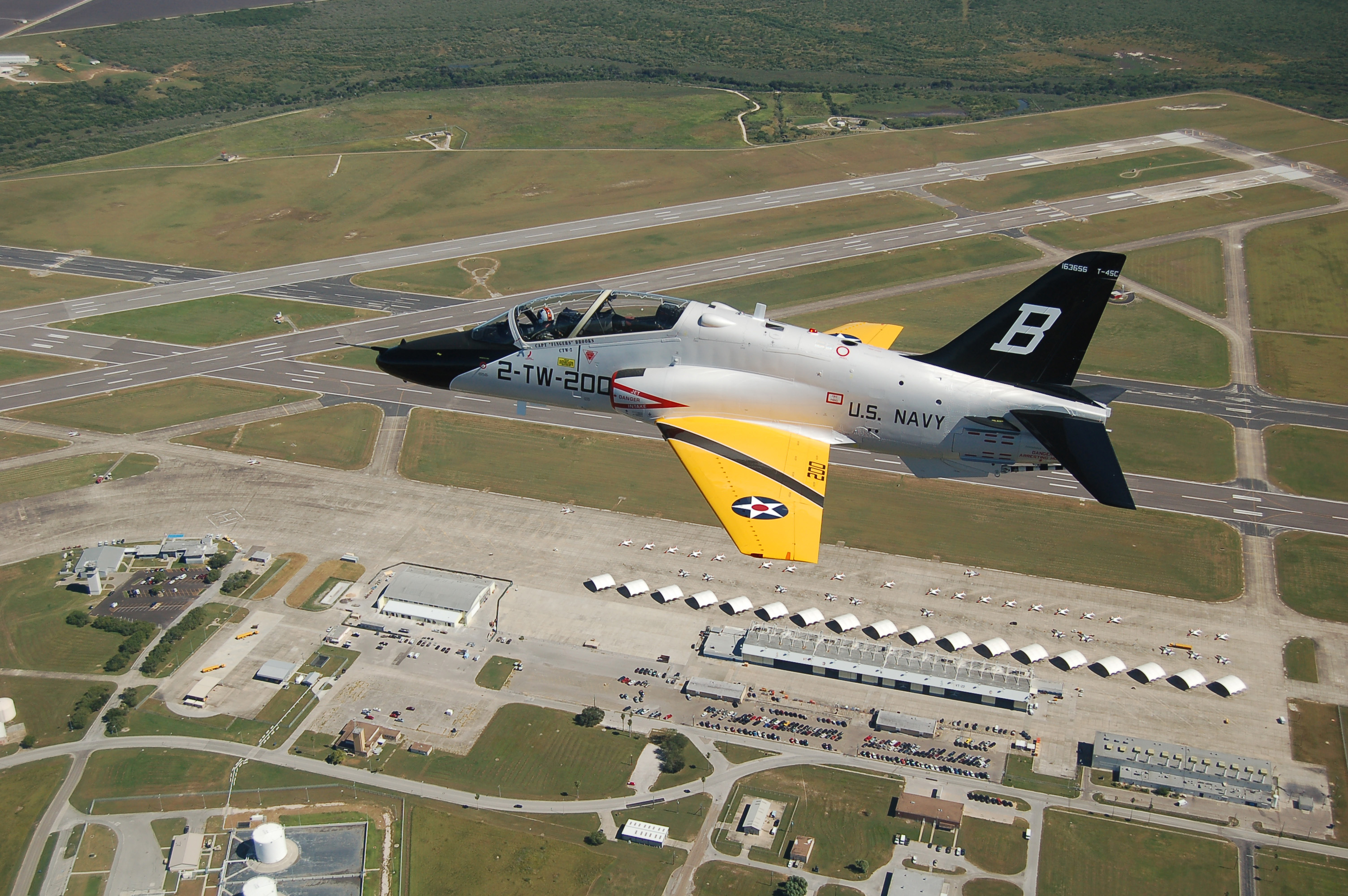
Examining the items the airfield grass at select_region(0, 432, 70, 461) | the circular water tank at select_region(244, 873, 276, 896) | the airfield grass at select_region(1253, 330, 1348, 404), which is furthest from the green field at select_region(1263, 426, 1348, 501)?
the airfield grass at select_region(0, 432, 70, 461)

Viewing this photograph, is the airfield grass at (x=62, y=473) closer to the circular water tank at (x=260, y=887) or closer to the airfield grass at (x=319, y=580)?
the airfield grass at (x=319, y=580)

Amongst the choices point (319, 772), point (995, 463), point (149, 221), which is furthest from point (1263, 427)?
point (149, 221)

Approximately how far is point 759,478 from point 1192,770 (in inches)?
1851

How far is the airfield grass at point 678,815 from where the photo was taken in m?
75.0

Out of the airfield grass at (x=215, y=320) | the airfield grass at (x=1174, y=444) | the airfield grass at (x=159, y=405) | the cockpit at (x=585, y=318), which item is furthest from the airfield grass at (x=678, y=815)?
the airfield grass at (x=215, y=320)

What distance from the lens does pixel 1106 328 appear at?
445 ft

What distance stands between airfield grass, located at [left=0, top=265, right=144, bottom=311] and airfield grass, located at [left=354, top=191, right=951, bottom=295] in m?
35.0

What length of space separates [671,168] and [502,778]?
130 m

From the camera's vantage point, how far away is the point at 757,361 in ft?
178

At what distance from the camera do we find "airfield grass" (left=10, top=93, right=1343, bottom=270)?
16212 cm

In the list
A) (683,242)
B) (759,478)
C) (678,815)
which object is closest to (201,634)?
(678,815)

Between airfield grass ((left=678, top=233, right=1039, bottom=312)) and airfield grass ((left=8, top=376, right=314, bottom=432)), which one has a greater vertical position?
airfield grass ((left=678, top=233, right=1039, bottom=312))

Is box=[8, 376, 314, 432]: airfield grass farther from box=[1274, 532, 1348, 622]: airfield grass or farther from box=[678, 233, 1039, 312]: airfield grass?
box=[1274, 532, 1348, 622]: airfield grass

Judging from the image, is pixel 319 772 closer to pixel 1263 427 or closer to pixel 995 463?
pixel 995 463
